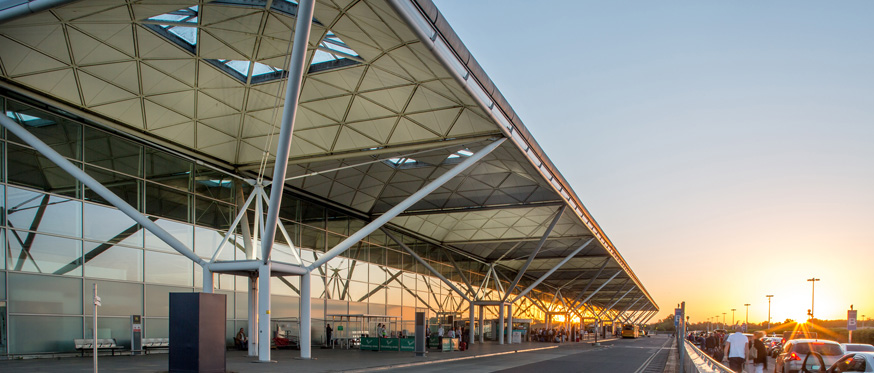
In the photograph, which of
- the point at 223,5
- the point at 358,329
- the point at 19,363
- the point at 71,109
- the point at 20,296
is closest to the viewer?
the point at 223,5

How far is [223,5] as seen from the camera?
57.3 feet

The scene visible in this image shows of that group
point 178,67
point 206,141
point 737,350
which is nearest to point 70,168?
point 178,67

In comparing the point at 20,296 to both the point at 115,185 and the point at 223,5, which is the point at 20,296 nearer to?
the point at 115,185

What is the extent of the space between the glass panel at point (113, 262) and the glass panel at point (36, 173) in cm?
218

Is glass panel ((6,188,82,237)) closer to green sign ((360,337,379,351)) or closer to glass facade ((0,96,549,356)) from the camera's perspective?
glass facade ((0,96,549,356))

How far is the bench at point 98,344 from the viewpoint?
73.2ft

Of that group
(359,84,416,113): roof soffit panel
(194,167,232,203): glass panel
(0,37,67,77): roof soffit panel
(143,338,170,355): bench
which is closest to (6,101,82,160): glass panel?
(0,37,67,77): roof soffit panel

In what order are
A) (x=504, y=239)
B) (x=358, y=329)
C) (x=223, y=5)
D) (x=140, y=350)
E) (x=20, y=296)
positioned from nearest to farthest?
(x=223, y=5) < (x=20, y=296) < (x=140, y=350) < (x=358, y=329) < (x=504, y=239)

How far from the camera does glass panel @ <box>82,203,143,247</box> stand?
926 inches

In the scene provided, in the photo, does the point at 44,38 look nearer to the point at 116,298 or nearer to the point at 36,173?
the point at 36,173

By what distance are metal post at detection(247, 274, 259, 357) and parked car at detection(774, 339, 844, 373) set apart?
18065 mm

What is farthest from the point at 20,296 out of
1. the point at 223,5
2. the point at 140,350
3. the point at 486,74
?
the point at 486,74

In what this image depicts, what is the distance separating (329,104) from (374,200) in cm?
1493

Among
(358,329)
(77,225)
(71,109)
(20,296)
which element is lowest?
(358,329)
